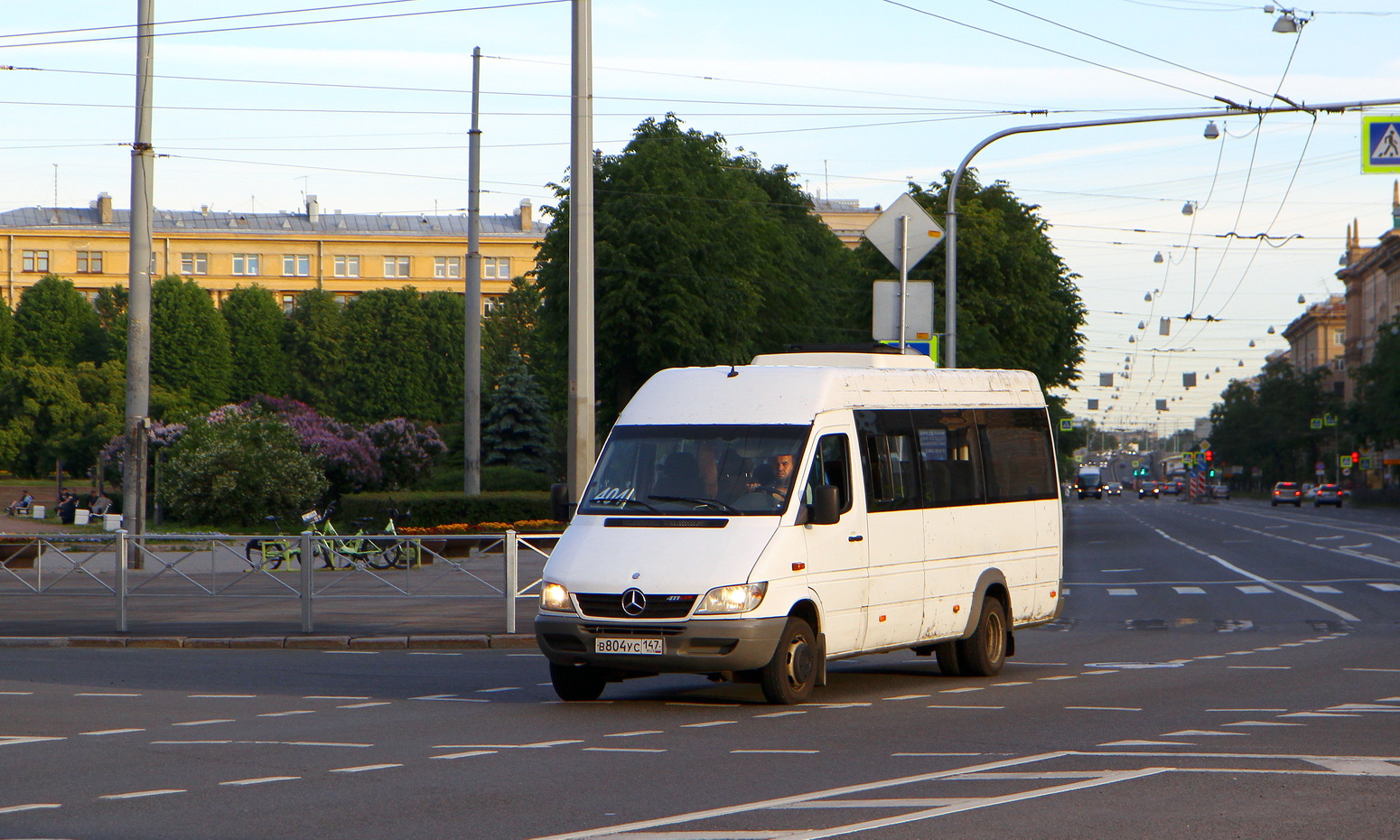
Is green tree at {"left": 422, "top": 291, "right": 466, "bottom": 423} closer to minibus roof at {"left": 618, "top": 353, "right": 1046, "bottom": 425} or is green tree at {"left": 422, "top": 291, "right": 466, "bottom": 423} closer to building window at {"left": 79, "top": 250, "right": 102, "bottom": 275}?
building window at {"left": 79, "top": 250, "right": 102, "bottom": 275}

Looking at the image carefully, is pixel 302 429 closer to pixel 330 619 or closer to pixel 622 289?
pixel 622 289

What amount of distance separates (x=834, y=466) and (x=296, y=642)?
7476 millimetres

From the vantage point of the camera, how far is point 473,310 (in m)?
37.6

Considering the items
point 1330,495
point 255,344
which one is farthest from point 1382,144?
point 255,344

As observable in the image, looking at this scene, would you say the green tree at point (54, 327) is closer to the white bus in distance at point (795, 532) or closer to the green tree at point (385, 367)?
the green tree at point (385, 367)

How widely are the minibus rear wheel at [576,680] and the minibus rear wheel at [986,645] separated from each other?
3.45m

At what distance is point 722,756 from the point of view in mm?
9211

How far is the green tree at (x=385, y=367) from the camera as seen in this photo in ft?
331

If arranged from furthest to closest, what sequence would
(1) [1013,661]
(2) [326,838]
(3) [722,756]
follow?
(1) [1013,661], (3) [722,756], (2) [326,838]

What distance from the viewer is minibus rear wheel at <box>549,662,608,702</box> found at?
471 inches

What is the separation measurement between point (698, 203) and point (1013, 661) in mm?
31800

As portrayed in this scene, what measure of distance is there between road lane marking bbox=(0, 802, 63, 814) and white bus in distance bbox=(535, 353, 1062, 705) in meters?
4.21

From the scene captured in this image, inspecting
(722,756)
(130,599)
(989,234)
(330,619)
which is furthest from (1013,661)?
(989,234)

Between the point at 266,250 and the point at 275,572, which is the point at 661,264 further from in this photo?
the point at 266,250
